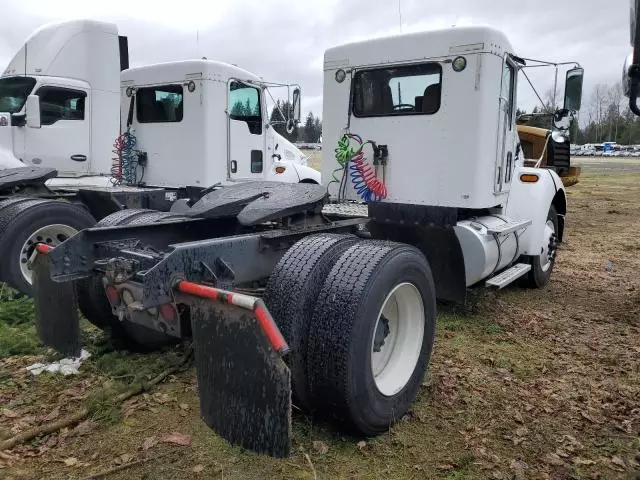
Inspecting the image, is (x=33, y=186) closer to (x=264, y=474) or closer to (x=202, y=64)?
(x=202, y=64)

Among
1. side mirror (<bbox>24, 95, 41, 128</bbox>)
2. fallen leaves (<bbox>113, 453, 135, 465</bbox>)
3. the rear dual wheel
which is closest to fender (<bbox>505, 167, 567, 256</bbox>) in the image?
the rear dual wheel

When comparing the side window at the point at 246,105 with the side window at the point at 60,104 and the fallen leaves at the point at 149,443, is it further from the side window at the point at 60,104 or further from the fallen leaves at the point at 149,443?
the fallen leaves at the point at 149,443

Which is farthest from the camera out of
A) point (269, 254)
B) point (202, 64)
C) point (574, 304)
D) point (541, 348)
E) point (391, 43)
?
point (202, 64)

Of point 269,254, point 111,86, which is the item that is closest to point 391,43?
point 269,254

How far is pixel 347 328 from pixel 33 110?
6.73 m

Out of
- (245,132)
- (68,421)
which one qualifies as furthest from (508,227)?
(245,132)

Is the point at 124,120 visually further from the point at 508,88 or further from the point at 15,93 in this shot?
the point at 508,88

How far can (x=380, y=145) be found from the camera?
18.6 ft

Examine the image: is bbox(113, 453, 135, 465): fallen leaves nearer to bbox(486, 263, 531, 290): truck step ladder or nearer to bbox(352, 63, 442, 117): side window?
bbox(486, 263, 531, 290): truck step ladder

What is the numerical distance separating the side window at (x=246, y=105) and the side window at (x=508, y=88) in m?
4.10

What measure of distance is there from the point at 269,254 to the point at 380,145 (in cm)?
237

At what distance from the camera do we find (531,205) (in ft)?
21.6

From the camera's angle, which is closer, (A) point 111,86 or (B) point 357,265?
(B) point 357,265

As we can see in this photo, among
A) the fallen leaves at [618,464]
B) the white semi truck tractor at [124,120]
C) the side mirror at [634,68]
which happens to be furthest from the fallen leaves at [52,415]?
the white semi truck tractor at [124,120]
